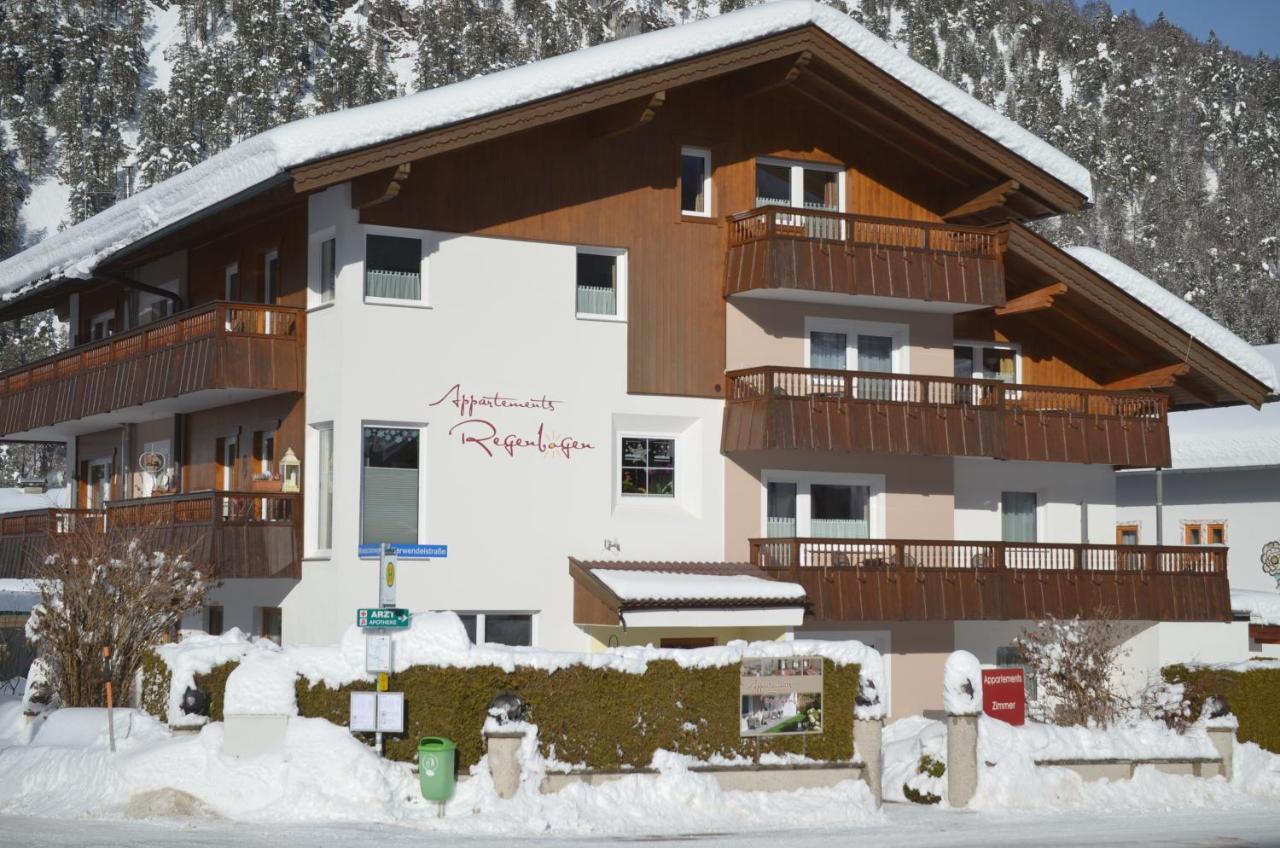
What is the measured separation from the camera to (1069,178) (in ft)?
114

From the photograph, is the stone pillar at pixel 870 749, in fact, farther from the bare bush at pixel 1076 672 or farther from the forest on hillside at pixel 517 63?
the forest on hillside at pixel 517 63

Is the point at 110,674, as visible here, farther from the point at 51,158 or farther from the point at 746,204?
the point at 51,158

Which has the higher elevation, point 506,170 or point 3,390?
point 506,170

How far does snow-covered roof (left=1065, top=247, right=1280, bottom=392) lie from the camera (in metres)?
35.9

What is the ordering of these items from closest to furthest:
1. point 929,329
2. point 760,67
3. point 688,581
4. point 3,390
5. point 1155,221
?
point 688,581 → point 760,67 → point 929,329 → point 3,390 → point 1155,221

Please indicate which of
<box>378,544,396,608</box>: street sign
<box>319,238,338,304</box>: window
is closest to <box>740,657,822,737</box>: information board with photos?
<box>378,544,396,608</box>: street sign

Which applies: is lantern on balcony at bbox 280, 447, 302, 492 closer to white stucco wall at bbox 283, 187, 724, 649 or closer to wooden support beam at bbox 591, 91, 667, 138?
white stucco wall at bbox 283, 187, 724, 649

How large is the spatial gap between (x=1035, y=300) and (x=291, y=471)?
14.4 meters

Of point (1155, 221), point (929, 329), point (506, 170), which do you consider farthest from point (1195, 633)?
point (1155, 221)

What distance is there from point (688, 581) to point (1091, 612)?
8.56 m

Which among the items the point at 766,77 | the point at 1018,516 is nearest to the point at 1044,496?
the point at 1018,516

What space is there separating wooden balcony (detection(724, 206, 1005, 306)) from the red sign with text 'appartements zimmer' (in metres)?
7.42

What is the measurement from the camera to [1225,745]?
93.4 ft

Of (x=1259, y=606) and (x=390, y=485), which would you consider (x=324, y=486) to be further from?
(x=1259, y=606)
